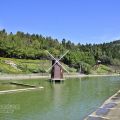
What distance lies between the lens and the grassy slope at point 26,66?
134m

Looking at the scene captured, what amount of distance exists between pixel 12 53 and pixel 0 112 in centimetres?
11574

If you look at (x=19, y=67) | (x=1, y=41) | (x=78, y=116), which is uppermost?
(x=1, y=41)

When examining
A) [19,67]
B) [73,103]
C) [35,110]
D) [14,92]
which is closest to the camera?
[35,110]

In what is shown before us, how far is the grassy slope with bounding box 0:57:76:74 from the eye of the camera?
439 ft

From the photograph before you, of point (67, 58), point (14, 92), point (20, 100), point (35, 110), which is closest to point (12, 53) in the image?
point (67, 58)

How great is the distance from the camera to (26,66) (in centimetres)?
14575

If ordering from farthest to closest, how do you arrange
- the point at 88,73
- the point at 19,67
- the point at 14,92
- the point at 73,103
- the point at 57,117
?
the point at 88,73, the point at 19,67, the point at 14,92, the point at 73,103, the point at 57,117

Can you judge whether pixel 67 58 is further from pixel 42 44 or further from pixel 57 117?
pixel 57 117

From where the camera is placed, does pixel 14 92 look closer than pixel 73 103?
No

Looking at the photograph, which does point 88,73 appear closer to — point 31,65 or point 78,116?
point 31,65

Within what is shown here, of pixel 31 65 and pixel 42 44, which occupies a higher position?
pixel 42 44

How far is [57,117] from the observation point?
37812 mm

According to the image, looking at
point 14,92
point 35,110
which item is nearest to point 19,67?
point 14,92

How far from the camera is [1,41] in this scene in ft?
497
